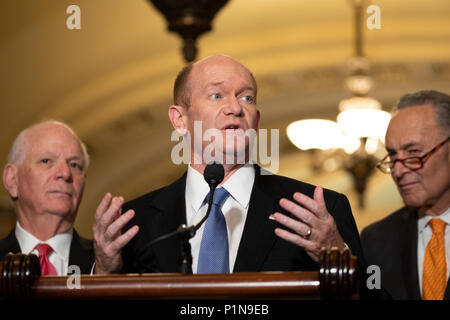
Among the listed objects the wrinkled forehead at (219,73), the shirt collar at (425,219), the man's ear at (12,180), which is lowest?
the shirt collar at (425,219)

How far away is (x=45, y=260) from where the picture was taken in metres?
3.09

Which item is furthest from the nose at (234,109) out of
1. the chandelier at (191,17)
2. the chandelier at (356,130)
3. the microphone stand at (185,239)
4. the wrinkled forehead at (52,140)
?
the chandelier at (356,130)

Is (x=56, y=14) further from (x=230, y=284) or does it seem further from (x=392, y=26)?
(x=230, y=284)

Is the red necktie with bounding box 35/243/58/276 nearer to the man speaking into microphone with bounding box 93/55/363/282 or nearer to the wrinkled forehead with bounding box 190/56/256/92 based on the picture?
the man speaking into microphone with bounding box 93/55/363/282

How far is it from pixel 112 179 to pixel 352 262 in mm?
8932

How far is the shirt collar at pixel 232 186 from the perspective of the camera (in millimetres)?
2572

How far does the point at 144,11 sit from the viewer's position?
8297 millimetres

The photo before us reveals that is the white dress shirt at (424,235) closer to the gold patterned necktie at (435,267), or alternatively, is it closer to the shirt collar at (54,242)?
the gold patterned necktie at (435,267)

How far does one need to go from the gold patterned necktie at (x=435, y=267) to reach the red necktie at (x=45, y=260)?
4.54 ft

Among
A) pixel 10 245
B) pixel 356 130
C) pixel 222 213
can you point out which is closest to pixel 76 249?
pixel 10 245

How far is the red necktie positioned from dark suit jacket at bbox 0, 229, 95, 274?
0.07 meters

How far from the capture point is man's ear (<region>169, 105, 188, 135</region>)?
8.98 feet

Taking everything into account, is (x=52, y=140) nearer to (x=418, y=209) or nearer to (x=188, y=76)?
(x=188, y=76)

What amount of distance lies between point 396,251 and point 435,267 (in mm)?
223
